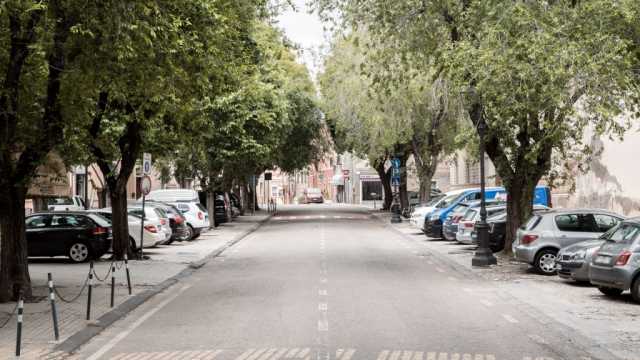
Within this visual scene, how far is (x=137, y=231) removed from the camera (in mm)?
27703

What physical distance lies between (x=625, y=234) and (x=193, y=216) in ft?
73.6

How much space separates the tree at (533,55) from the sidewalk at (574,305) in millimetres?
2998

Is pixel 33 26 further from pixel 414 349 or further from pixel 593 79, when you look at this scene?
pixel 593 79

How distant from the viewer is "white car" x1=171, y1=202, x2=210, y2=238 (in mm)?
35219

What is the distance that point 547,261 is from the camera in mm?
20547

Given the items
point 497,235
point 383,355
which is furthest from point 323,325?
point 497,235

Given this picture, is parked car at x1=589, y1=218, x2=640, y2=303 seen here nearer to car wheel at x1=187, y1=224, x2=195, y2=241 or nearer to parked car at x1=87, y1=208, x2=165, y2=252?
parked car at x1=87, y1=208, x2=165, y2=252

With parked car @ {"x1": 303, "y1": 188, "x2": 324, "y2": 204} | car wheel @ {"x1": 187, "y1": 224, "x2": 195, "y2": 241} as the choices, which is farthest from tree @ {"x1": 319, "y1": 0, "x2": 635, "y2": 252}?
parked car @ {"x1": 303, "y1": 188, "x2": 324, "y2": 204}

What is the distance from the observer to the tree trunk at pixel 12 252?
50.3 feet

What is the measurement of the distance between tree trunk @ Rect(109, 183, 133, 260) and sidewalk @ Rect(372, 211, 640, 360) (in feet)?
30.0

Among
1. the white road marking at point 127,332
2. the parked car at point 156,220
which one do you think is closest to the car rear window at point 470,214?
the parked car at point 156,220

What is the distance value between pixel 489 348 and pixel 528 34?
9.18 meters

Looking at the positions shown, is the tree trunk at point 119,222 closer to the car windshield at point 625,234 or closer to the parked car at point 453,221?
the parked car at point 453,221

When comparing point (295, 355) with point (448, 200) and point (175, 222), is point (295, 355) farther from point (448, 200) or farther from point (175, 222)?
point (448, 200)
